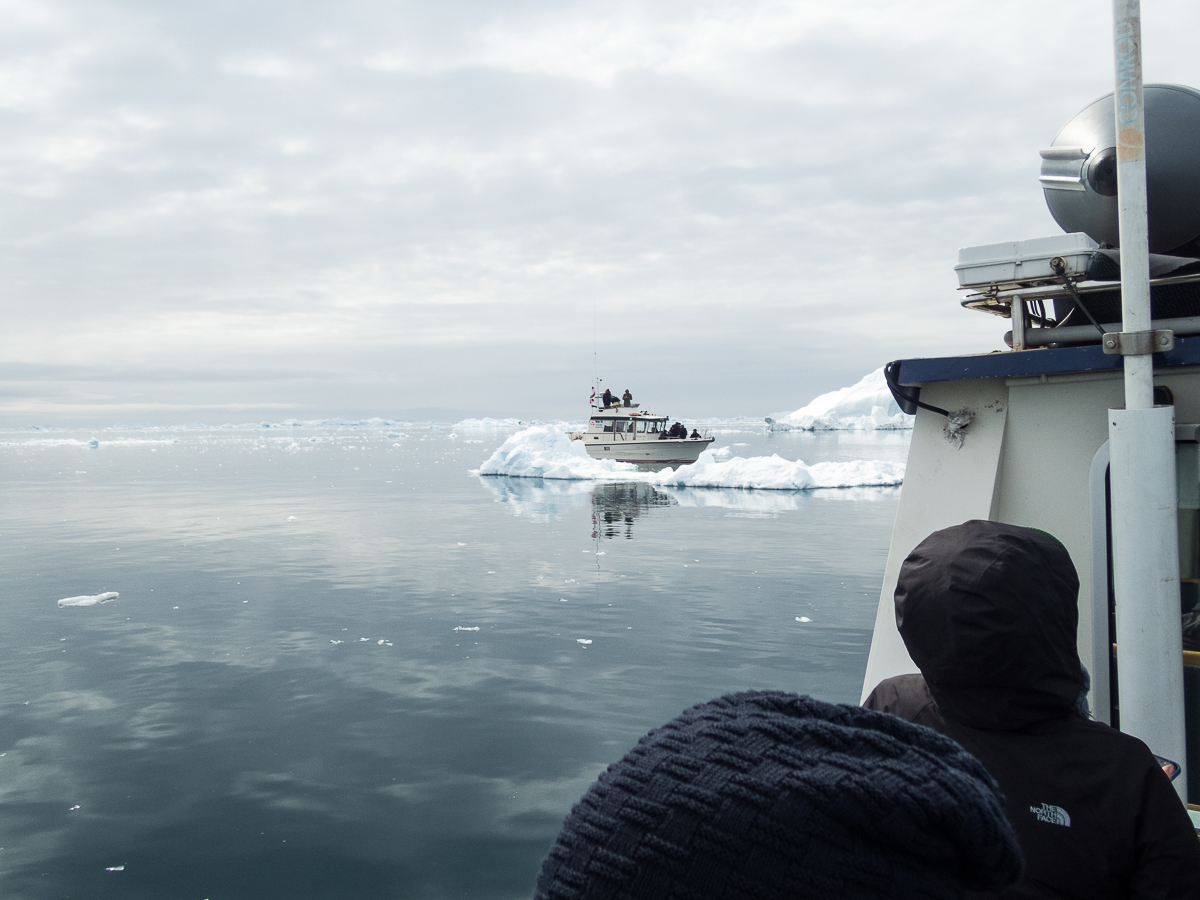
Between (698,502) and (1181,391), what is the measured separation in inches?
936

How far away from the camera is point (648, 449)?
3919 centimetres

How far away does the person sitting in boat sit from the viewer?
4.43 feet

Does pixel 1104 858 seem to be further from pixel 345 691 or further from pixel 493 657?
pixel 493 657

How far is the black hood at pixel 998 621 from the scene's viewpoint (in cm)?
135

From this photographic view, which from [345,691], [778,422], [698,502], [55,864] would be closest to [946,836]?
[55,864]

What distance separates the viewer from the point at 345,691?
830 centimetres

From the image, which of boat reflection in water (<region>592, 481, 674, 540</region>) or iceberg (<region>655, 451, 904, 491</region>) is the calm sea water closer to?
boat reflection in water (<region>592, 481, 674, 540</region>)

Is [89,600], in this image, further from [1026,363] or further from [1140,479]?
[1140,479]

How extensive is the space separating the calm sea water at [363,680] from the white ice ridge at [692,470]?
977cm

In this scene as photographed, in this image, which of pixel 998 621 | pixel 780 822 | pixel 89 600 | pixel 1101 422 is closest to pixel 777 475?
pixel 89 600

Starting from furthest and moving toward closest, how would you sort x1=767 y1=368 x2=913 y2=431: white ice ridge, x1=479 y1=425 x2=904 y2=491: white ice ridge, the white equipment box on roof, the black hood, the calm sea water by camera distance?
1. x1=767 y1=368 x2=913 y2=431: white ice ridge
2. x1=479 y1=425 x2=904 y2=491: white ice ridge
3. the calm sea water
4. the white equipment box on roof
5. the black hood

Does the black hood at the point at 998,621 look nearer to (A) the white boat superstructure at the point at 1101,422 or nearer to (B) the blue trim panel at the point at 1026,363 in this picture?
(A) the white boat superstructure at the point at 1101,422

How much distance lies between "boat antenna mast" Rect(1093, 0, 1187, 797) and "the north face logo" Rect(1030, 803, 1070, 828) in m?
1.90

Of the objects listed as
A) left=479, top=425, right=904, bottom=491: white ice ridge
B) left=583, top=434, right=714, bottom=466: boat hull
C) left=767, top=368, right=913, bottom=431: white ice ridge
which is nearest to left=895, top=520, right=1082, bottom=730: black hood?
left=479, top=425, right=904, bottom=491: white ice ridge
